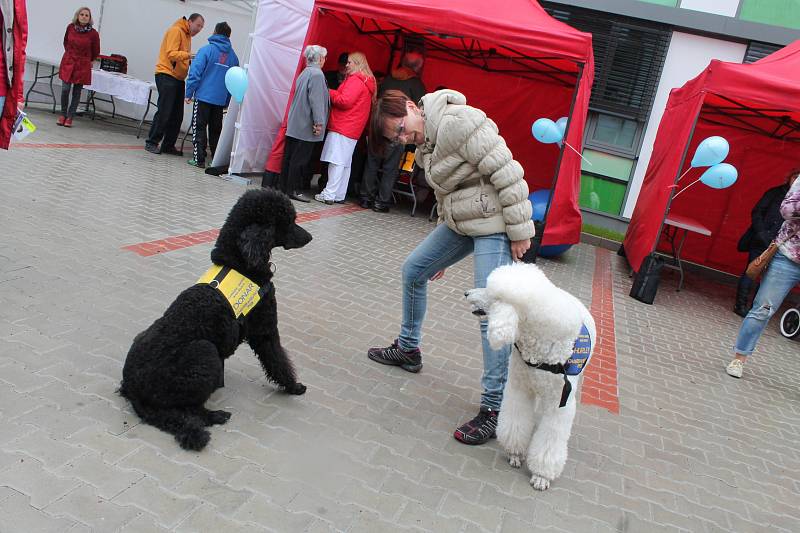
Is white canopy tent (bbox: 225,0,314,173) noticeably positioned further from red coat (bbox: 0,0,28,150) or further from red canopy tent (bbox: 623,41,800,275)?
red canopy tent (bbox: 623,41,800,275)

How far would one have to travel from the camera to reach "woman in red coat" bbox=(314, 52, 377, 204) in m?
8.98

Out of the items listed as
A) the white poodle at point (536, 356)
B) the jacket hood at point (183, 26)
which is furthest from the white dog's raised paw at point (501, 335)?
the jacket hood at point (183, 26)

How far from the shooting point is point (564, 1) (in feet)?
38.4

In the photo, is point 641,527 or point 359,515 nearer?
point 359,515

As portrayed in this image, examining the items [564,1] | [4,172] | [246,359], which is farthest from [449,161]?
[564,1]

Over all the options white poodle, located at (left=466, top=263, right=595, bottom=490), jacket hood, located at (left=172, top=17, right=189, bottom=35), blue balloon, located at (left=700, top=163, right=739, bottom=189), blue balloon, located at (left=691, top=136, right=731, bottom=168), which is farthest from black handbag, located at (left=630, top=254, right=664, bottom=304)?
jacket hood, located at (left=172, top=17, right=189, bottom=35)

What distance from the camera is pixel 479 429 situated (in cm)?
344

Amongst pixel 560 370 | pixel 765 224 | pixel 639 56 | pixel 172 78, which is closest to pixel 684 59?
pixel 639 56

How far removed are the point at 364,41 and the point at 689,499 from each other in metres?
9.27

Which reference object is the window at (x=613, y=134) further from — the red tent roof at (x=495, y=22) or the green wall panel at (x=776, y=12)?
the red tent roof at (x=495, y=22)

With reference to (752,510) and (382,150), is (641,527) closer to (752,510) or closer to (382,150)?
(752,510)

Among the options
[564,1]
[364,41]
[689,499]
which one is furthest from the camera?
[564,1]

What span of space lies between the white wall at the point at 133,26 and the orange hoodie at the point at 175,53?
2.13 metres

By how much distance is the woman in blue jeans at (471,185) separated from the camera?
3.21 meters
